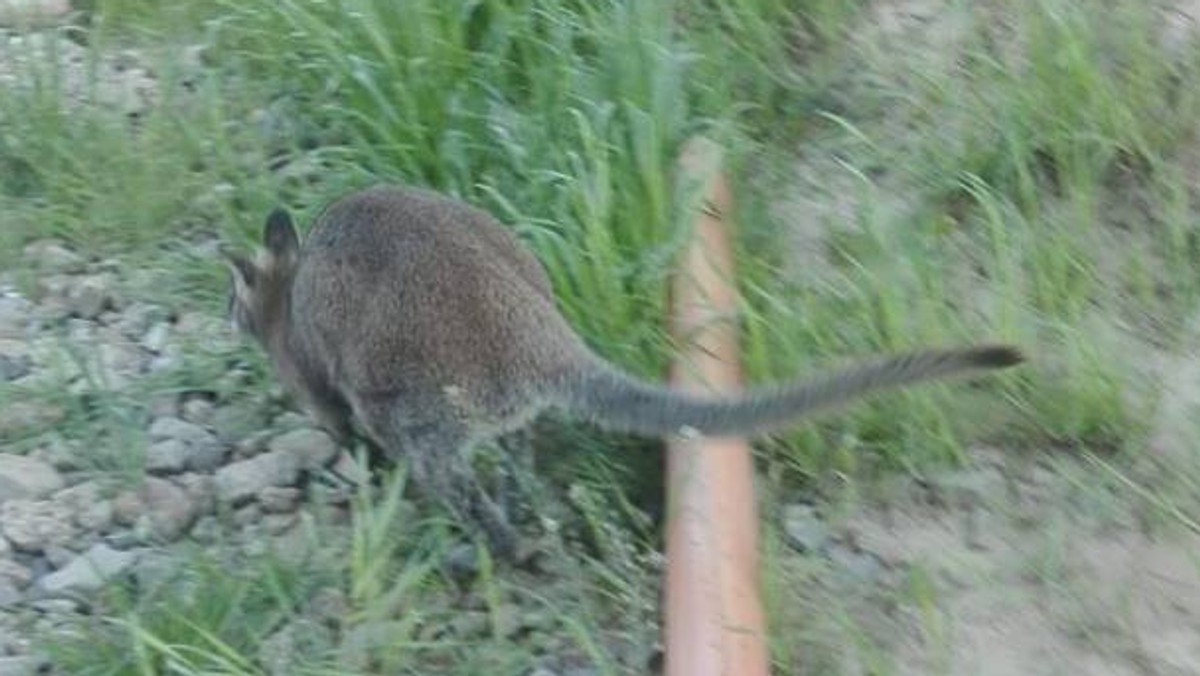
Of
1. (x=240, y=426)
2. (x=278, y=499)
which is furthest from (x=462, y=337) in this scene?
(x=240, y=426)

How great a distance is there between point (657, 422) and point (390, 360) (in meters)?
0.41

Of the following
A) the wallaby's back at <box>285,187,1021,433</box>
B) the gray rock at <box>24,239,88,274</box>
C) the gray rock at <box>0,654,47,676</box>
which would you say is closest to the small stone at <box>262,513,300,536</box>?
the wallaby's back at <box>285,187,1021,433</box>

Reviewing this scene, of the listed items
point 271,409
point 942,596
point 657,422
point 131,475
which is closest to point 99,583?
point 131,475

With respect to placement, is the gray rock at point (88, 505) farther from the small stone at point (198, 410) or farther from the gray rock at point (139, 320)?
the gray rock at point (139, 320)

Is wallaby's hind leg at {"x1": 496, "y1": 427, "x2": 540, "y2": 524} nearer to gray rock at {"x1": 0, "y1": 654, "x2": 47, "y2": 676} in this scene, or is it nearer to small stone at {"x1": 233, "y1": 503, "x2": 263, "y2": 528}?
small stone at {"x1": 233, "y1": 503, "x2": 263, "y2": 528}

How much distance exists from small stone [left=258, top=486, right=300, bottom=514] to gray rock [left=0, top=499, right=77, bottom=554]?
0.96ft

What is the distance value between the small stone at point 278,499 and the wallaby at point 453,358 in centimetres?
16

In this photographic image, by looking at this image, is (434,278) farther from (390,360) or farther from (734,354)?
(734,354)

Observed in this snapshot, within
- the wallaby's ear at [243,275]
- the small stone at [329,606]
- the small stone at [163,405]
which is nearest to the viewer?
the small stone at [329,606]

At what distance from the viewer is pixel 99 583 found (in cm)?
361

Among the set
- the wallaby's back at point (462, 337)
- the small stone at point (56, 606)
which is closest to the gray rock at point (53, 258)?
the wallaby's back at point (462, 337)

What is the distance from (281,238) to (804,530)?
3.14ft

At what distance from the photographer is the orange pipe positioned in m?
3.24

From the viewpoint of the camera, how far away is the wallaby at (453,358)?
359 centimetres
